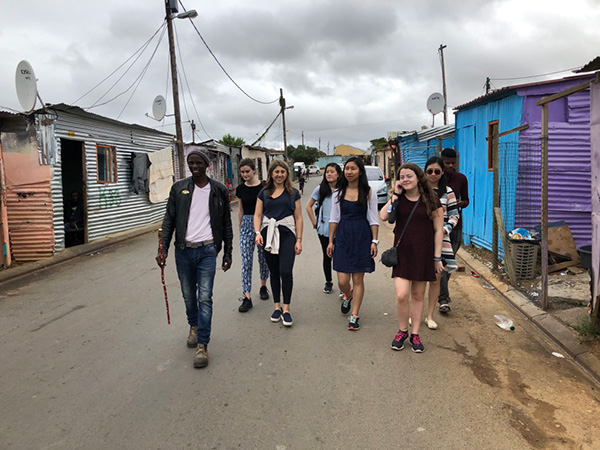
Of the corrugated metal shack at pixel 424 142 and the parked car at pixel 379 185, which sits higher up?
the corrugated metal shack at pixel 424 142

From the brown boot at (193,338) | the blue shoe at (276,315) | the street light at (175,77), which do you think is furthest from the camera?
the street light at (175,77)

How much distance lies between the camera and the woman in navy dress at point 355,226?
423cm

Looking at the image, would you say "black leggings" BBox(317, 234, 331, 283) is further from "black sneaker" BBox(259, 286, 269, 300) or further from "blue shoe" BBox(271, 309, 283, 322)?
"blue shoe" BBox(271, 309, 283, 322)

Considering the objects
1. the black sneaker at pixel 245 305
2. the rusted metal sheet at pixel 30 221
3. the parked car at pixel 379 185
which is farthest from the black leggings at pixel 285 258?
the parked car at pixel 379 185

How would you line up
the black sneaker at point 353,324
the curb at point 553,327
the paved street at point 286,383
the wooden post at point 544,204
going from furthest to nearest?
the wooden post at point 544,204 < the black sneaker at point 353,324 < the curb at point 553,327 < the paved street at point 286,383

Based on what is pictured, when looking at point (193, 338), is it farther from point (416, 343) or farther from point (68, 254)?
point (68, 254)

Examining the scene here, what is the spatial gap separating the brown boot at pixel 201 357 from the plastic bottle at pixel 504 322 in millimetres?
3052

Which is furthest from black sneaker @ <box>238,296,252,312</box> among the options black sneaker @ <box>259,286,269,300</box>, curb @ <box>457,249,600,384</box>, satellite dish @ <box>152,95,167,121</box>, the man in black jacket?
satellite dish @ <box>152,95,167,121</box>

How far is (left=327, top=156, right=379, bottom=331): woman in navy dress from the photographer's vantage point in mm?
4227

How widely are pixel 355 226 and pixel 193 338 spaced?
1.94 metres

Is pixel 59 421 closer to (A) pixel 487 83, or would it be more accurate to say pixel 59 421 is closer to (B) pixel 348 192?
(B) pixel 348 192

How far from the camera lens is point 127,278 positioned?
6859mm

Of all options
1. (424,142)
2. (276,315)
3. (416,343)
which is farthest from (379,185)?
(416,343)

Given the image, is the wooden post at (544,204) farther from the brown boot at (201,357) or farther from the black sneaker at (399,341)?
the brown boot at (201,357)
